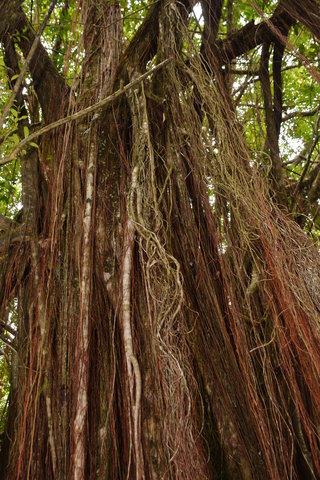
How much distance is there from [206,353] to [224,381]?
11 centimetres

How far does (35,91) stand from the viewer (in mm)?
2494

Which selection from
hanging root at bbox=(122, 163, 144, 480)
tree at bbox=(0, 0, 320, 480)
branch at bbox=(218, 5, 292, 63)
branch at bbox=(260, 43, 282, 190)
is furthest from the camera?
branch at bbox=(260, 43, 282, 190)

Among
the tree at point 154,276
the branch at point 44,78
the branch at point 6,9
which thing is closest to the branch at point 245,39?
the tree at point 154,276

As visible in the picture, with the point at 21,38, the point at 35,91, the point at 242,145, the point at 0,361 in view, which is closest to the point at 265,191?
the point at 242,145

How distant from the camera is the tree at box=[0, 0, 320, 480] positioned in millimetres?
1416

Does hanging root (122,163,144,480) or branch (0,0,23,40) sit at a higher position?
branch (0,0,23,40)

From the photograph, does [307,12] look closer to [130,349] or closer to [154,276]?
[154,276]

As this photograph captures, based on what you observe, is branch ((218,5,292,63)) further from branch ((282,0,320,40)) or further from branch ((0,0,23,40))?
branch ((0,0,23,40))

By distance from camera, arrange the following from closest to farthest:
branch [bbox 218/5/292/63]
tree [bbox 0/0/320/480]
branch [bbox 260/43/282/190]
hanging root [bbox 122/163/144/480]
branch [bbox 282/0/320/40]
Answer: hanging root [bbox 122/163/144/480] < tree [bbox 0/0/320/480] < branch [bbox 282/0/320/40] < branch [bbox 218/5/292/63] < branch [bbox 260/43/282/190]

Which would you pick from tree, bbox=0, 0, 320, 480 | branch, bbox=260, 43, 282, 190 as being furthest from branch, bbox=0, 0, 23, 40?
branch, bbox=260, 43, 282, 190

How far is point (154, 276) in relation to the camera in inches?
61.9

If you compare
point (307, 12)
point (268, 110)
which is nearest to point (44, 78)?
point (268, 110)

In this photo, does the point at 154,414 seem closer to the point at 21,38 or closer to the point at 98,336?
the point at 98,336

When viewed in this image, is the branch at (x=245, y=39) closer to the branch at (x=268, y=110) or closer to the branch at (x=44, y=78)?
the branch at (x=268, y=110)
